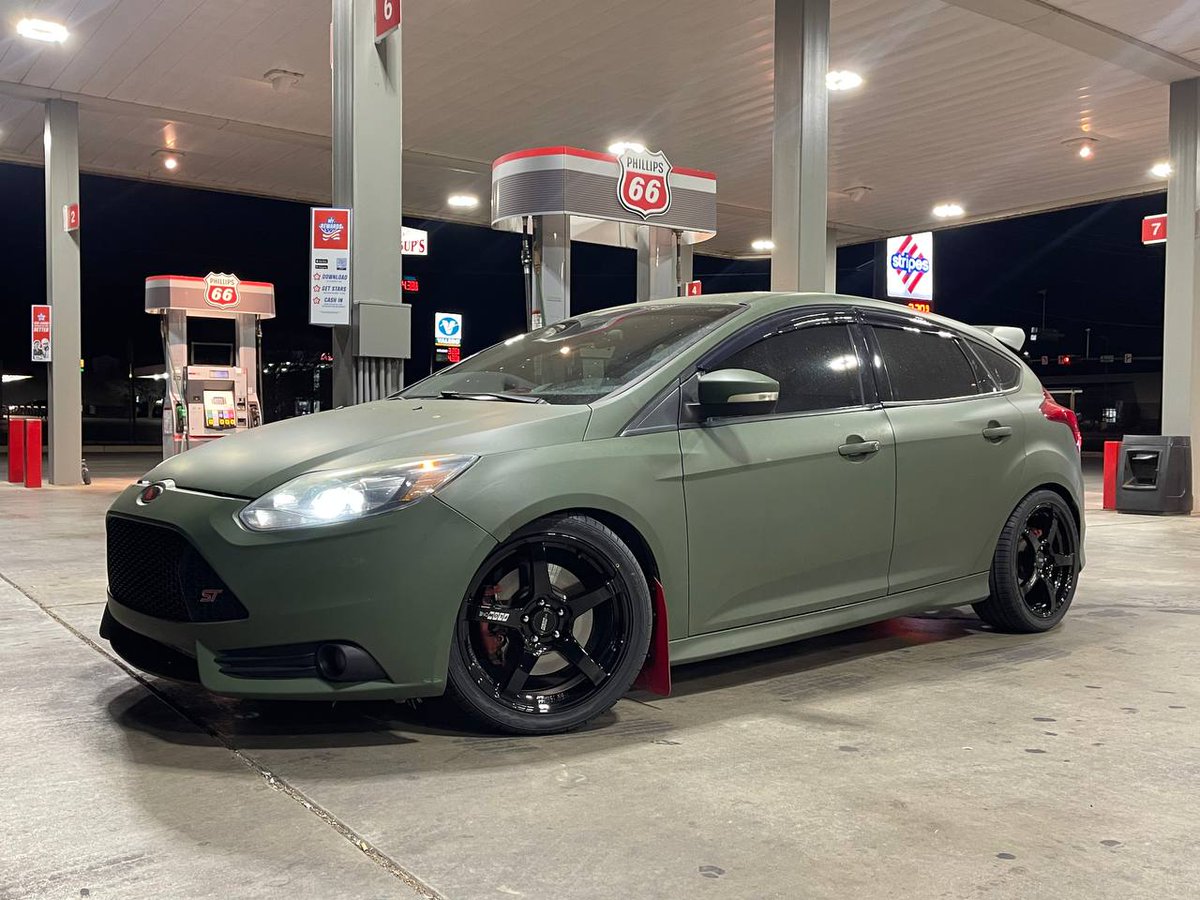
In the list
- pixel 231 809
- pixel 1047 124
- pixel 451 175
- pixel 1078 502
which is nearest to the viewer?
pixel 231 809

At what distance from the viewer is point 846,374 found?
428 centimetres

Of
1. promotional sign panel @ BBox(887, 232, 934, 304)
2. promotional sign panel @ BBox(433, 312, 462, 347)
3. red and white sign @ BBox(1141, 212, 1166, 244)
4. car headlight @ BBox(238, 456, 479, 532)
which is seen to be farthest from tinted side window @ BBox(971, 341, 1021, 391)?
promotional sign panel @ BBox(433, 312, 462, 347)

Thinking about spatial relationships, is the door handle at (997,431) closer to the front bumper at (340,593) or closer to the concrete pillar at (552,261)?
the front bumper at (340,593)

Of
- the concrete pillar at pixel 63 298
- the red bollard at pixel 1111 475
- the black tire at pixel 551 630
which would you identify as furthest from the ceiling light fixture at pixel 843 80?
the black tire at pixel 551 630

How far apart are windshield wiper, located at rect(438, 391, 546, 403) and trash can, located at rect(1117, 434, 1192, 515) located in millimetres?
9625

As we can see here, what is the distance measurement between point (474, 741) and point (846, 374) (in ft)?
6.66

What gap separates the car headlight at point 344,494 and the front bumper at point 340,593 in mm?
36

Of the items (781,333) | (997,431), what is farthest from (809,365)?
(997,431)

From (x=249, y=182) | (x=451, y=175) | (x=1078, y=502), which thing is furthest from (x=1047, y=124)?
(x=249, y=182)

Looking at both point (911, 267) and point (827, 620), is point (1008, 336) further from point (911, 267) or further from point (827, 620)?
point (911, 267)

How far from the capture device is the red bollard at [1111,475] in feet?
40.3

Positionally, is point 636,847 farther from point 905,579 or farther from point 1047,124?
point 1047,124

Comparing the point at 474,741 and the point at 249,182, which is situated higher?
the point at 249,182

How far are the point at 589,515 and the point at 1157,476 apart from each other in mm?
10185
